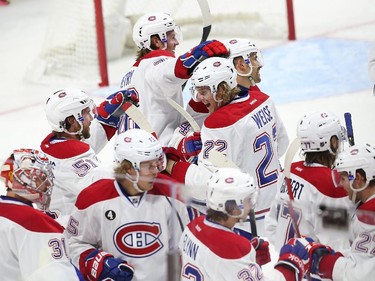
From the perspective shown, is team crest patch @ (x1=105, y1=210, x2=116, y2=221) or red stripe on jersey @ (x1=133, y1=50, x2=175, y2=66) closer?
team crest patch @ (x1=105, y1=210, x2=116, y2=221)

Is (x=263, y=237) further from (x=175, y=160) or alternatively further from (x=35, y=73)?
(x=35, y=73)

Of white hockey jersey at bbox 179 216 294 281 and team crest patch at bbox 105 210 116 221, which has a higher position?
white hockey jersey at bbox 179 216 294 281

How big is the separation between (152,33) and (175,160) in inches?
43.7

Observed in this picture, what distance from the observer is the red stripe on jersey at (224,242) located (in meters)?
3.81

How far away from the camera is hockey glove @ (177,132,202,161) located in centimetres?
524

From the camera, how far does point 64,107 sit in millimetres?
5047

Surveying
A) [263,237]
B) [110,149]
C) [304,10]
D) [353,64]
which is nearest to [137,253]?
[263,237]

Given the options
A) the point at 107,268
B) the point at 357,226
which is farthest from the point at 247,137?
the point at 357,226

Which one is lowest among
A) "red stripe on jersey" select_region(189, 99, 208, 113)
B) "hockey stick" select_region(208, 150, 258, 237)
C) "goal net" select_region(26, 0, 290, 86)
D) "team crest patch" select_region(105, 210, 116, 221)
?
"goal net" select_region(26, 0, 290, 86)

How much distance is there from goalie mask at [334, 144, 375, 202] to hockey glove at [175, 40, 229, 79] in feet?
3.28

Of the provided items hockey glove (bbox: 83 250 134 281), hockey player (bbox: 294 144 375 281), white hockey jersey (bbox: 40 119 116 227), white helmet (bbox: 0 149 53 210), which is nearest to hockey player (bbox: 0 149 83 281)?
white helmet (bbox: 0 149 53 210)

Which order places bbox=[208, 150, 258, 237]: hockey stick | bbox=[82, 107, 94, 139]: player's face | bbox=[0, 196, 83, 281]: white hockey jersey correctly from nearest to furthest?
bbox=[0, 196, 83, 281]: white hockey jersey → bbox=[208, 150, 258, 237]: hockey stick → bbox=[82, 107, 94, 139]: player's face

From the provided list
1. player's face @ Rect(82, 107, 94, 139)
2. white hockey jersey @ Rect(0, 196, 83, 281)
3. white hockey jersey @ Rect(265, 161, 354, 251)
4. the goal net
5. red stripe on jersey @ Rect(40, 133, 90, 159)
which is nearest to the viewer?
white hockey jersey @ Rect(265, 161, 354, 251)

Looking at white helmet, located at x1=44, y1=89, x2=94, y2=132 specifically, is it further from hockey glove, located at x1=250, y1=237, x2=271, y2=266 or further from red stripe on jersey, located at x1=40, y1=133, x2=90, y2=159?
hockey glove, located at x1=250, y1=237, x2=271, y2=266
